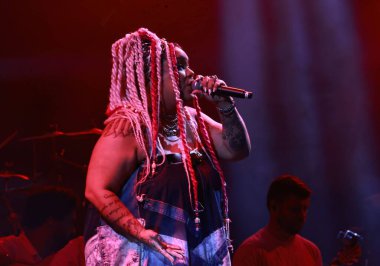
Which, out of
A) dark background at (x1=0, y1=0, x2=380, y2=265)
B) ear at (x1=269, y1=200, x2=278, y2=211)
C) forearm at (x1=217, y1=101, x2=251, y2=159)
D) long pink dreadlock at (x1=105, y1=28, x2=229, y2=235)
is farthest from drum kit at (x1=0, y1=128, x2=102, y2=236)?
forearm at (x1=217, y1=101, x2=251, y2=159)

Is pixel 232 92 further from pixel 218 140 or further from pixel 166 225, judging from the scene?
pixel 166 225

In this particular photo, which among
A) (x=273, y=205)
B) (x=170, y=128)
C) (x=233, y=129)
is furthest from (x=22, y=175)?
(x=233, y=129)

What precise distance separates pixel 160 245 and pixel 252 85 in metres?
3.44

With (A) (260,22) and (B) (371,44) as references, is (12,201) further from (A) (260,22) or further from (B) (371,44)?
(B) (371,44)

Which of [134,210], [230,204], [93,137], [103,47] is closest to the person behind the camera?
[134,210]

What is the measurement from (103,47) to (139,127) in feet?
9.49

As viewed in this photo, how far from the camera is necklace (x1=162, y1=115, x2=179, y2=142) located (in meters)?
1.68

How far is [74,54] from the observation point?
4.31 m

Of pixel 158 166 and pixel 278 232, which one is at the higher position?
pixel 158 166

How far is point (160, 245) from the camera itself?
4.51 ft

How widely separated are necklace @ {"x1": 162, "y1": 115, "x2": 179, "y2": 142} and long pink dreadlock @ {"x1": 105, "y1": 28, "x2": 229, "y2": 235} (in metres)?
0.04

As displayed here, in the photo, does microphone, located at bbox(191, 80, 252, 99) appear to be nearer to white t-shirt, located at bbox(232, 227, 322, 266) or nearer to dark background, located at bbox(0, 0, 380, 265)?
white t-shirt, located at bbox(232, 227, 322, 266)

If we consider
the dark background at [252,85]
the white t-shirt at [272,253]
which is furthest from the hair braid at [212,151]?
the dark background at [252,85]

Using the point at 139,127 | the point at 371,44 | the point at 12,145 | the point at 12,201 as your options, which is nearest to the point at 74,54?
the point at 12,145
